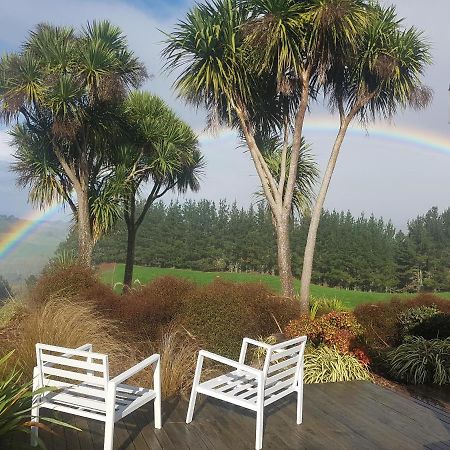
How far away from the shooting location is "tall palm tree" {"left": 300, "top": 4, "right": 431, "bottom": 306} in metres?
8.94

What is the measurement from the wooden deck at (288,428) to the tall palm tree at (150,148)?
31.4 ft

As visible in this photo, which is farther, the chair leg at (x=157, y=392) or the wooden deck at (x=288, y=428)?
the chair leg at (x=157, y=392)

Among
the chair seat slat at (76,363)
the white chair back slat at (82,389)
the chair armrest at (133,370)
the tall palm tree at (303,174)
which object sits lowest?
the white chair back slat at (82,389)

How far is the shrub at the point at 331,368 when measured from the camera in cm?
504

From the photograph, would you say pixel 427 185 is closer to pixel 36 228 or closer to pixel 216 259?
pixel 216 259

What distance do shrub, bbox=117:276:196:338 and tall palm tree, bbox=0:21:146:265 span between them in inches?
149

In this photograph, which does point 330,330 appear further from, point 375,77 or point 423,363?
point 375,77

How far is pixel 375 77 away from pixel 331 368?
20.6ft

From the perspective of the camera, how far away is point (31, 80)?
10688 mm

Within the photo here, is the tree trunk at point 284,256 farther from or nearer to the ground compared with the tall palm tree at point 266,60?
nearer to the ground

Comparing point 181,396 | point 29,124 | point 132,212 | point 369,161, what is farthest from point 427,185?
point 181,396

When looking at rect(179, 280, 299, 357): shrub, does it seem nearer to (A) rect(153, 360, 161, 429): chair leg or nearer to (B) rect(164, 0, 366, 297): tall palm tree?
(B) rect(164, 0, 366, 297): tall palm tree

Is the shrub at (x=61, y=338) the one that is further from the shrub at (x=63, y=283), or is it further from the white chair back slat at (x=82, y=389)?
the shrub at (x=63, y=283)

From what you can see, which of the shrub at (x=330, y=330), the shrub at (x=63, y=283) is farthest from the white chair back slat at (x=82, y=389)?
the shrub at (x=63, y=283)
